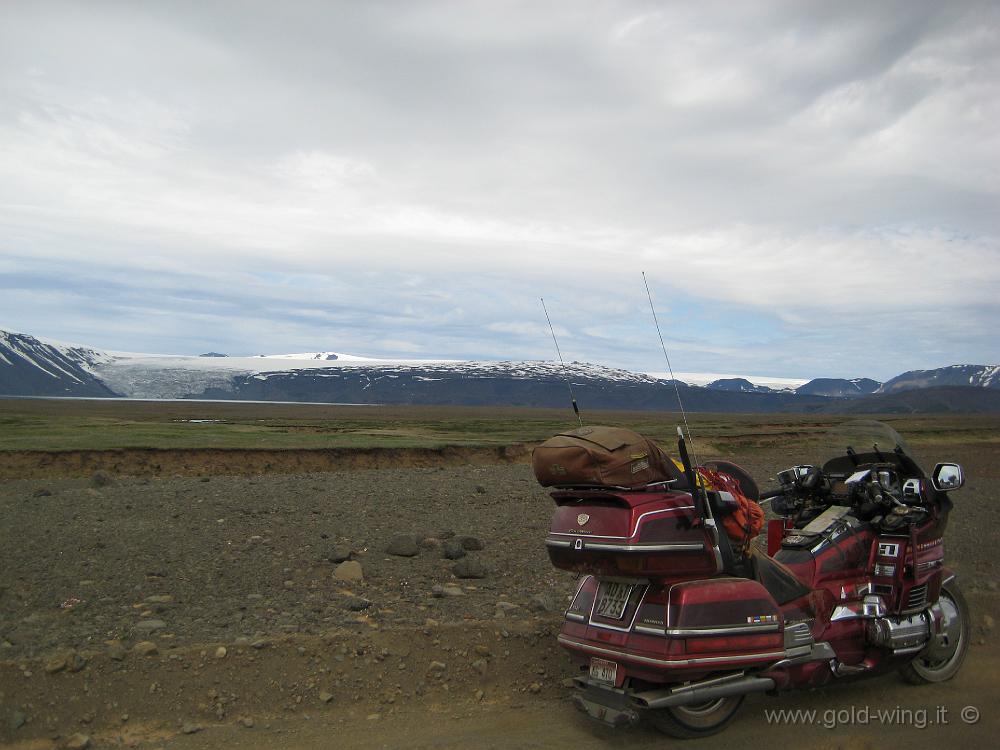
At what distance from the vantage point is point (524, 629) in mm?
7031

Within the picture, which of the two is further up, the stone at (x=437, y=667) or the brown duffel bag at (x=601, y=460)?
the brown duffel bag at (x=601, y=460)

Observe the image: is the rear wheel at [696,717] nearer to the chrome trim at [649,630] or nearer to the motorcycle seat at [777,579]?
the chrome trim at [649,630]

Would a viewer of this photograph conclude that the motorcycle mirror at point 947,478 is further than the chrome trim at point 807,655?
Yes

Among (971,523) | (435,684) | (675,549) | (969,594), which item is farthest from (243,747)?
(971,523)

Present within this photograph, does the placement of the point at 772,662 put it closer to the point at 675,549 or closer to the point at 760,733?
the point at 760,733

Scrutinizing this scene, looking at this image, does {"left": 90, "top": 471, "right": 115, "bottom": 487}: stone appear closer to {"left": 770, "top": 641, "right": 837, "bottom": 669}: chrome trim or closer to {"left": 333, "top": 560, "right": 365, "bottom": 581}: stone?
{"left": 333, "top": 560, "right": 365, "bottom": 581}: stone

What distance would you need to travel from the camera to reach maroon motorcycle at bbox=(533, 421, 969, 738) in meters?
4.84

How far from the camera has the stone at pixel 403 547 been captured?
30.7ft

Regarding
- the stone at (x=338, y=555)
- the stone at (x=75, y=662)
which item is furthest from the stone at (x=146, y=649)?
the stone at (x=338, y=555)

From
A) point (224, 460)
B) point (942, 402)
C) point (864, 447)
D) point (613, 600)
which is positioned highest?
point (942, 402)

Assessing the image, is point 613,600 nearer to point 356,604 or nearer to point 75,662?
point 356,604

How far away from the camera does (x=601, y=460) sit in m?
4.80

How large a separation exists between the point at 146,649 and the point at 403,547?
3717mm

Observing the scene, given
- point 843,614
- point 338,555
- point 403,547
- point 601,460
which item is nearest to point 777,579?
point 843,614
